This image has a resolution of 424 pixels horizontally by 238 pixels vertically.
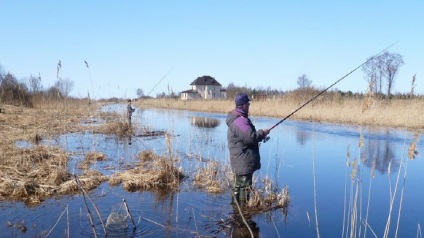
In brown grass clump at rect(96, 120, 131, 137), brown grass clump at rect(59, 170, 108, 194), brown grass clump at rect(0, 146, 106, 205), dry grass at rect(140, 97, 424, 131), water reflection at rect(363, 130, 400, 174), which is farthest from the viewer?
dry grass at rect(140, 97, 424, 131)

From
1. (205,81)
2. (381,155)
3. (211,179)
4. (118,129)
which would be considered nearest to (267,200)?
(211,179)

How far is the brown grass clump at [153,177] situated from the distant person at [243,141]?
1.98m

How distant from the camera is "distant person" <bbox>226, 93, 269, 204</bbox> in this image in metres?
4.89

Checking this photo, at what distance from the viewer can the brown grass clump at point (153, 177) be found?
6.65 metres

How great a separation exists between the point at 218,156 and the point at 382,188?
4.27m

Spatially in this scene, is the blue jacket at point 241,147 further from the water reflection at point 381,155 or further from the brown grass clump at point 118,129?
the brown grass clump at point 118,129

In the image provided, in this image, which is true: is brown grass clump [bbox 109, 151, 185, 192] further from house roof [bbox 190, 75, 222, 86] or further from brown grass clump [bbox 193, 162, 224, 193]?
house roof [bbox 190, 75, 222, 86]

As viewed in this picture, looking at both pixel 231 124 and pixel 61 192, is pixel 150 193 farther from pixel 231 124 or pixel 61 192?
pixel 231 124

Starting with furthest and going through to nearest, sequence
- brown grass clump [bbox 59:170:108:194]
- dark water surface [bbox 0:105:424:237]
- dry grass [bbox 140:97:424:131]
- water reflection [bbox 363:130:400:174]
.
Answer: dry grass [bbox 140:97:424:131]
water reflection [bbox 363:130:400:174]
brown grass clump [bbox 59:170:108:194]
dark water surface [bbox 0:105:424:237]

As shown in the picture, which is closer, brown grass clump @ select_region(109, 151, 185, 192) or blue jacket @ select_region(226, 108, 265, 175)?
blue jacket @ select_region(226, 108, 265, 175)

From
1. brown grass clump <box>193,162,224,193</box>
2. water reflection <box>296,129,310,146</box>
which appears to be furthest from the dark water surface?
water reflection <box>296,129,310,146</box>

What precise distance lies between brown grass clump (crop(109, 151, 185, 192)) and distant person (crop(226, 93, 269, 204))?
6.49 ft

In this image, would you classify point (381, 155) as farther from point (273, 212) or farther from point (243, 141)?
point (243, 141)

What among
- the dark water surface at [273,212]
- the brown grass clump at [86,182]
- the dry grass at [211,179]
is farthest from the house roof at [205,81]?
the brown grass clump at [86,182]
